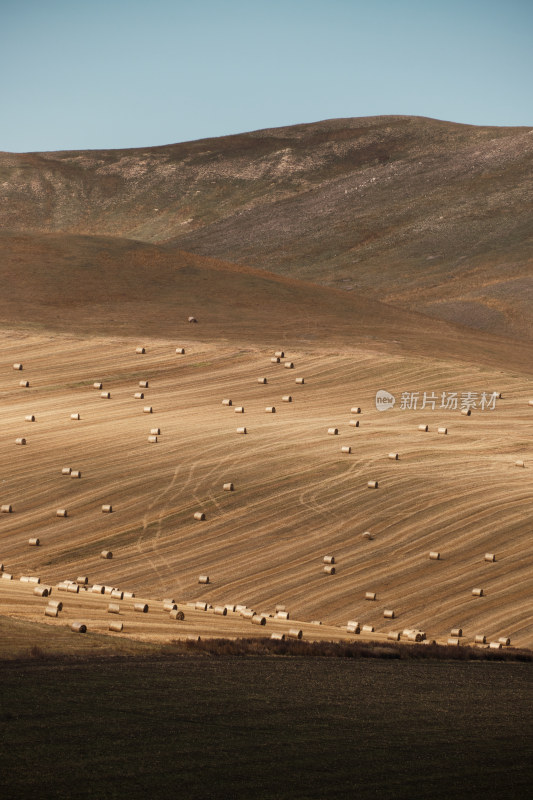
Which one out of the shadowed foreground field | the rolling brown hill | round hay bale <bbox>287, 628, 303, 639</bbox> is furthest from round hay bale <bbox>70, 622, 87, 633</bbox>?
the rolling brown hill

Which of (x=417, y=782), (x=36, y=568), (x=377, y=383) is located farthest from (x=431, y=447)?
(x=417, y=782)

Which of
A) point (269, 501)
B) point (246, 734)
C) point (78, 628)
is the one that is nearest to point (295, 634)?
point (78, 628)

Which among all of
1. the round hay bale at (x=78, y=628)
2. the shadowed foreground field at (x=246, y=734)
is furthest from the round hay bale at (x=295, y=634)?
the round hay bale at (x=78, y=628)

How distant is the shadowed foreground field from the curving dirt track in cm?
266

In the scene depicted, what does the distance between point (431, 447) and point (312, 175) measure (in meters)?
105

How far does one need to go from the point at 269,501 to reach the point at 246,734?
13.0m

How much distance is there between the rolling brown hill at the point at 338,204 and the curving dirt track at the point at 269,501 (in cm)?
4656

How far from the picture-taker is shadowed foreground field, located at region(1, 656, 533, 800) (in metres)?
6.91

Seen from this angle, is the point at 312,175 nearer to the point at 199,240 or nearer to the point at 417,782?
the point at 199,240

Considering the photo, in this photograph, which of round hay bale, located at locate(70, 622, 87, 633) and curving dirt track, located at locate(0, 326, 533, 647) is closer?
round hay bale, located at locate(70, 622, 87, 633)

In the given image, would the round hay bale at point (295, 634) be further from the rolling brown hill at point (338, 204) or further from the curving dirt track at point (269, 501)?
the rolling brown hill at point (338, 204)

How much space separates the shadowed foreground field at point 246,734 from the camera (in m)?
6.91

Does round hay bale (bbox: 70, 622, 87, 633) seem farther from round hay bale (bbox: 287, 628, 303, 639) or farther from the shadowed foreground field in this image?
round hay bale (bbox: 287, 628, 303, 639)

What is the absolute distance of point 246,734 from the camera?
7926mm
